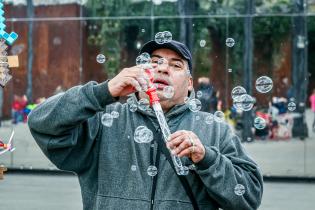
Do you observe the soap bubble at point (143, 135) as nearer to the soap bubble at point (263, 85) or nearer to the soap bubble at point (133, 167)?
the soap bubble at point (133, 167)

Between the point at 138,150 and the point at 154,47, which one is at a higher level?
the point at 154,47

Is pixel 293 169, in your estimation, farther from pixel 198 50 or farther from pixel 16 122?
pixel 16 122

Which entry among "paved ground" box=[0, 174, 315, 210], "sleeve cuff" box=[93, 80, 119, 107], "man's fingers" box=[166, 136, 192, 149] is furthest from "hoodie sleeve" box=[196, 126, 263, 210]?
"paved ground" box=[0, 174, 315, 210]

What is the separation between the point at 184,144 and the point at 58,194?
7826 millimetres

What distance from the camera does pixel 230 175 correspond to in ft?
9.23

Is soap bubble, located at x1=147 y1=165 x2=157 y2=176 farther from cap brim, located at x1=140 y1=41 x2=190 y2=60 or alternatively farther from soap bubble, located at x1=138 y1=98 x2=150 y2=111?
cap brim, located at x1=140 y1=41 x2=190 y2=60

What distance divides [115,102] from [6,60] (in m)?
3.01

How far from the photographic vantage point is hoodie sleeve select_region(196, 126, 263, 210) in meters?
2.75

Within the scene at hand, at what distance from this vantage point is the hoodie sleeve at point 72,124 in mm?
2787

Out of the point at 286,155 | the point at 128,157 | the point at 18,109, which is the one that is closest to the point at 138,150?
the point at 128,157

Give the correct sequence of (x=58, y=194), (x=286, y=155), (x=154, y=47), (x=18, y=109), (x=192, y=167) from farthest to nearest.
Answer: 1. (x=18, y=109)
2. (x=286, y=155)
3. (x=58, y=194)
4. (x=154, y=47)
5. (x=192, y=167)

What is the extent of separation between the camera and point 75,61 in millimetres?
12539

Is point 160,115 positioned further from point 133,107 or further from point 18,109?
point 18,109

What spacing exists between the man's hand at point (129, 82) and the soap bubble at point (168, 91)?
15 cm
